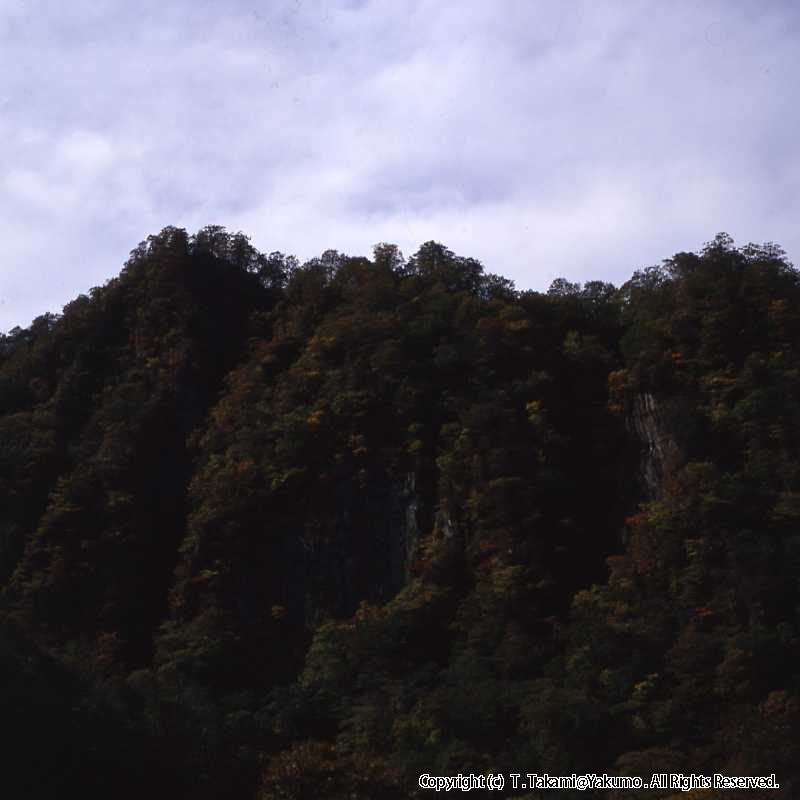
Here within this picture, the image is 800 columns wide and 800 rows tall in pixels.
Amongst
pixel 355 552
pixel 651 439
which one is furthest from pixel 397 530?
pixel 651 439

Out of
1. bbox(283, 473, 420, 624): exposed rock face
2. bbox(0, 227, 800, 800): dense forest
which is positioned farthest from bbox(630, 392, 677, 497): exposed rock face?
bbox(283, 473, 420, 624): exposed rock face

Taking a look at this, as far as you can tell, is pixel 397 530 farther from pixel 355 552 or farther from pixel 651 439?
pixel 651 439

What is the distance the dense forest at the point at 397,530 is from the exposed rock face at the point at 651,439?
0.09 metres

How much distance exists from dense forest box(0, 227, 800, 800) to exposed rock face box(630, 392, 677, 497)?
9 cm

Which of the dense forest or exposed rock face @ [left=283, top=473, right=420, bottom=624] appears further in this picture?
exposed rock face @ [left=283, top=473, right=420, bottom=624]

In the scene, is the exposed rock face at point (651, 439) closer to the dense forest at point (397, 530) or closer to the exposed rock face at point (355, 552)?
the dense forest at point (397, 530)

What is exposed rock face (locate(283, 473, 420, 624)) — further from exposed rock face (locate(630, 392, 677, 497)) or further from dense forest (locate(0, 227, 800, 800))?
exposed rock face (locate(630, 392, 677, 497))

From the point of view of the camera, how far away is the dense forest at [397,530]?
2156cm

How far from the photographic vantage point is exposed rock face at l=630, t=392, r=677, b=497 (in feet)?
100

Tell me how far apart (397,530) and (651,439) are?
7961mm

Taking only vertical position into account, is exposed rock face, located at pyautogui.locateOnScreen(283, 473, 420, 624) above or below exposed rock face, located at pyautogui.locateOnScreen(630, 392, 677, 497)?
below

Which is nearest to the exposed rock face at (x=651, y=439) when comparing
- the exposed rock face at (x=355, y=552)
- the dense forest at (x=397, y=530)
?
the dense forest at (x=397, y=530)

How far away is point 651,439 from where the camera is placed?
3148cm

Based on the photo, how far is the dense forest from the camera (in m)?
21.6
